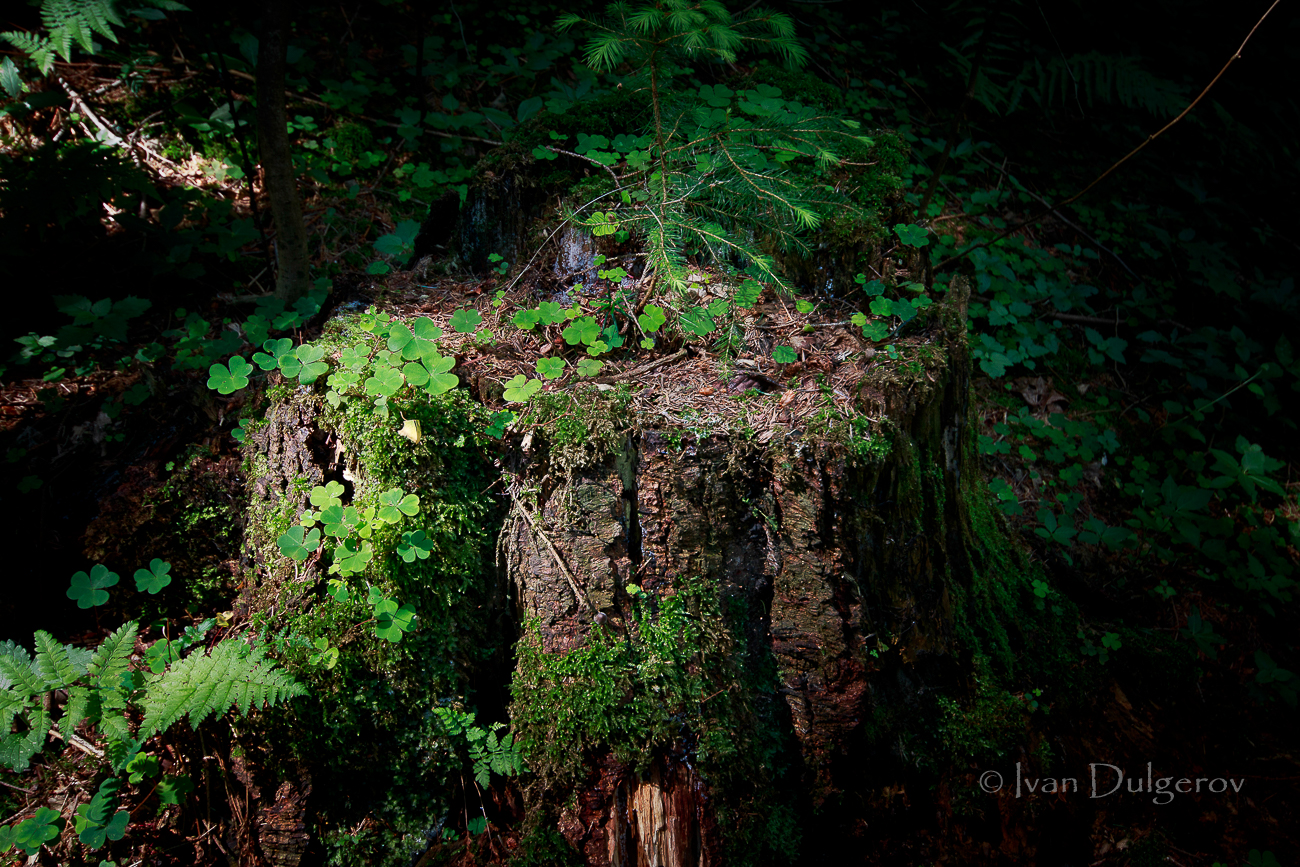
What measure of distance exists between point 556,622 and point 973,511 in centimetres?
210

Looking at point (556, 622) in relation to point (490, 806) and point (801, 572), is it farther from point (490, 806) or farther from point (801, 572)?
point (801, 572)

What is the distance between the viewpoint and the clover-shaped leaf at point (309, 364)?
2.17m

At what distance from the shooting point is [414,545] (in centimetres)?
198

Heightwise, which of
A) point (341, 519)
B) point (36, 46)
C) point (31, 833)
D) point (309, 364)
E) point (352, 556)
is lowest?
point (31, 833)

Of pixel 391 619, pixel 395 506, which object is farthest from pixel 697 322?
pixel 391 619

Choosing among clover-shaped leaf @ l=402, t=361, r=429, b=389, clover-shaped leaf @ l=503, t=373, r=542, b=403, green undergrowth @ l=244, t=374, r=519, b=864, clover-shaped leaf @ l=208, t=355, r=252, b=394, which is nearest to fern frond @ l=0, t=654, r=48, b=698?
green undergrowth @ l=244, t=374, r=519, b=864

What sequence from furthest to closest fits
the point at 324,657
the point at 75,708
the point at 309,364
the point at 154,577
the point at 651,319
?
the point at 651,319 → the point at 154,577 → the point at 309,364 → the point at 324,657 → the point at 75,708

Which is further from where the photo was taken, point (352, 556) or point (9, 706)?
point (352, 556)

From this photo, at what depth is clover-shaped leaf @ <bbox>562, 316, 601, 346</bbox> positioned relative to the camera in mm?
2359

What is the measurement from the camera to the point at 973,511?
116 inches

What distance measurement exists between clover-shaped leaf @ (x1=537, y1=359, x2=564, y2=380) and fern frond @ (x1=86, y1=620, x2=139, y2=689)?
4.88 ft

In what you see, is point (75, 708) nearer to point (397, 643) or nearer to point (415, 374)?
point (397, 643)

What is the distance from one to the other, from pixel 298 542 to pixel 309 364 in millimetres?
641

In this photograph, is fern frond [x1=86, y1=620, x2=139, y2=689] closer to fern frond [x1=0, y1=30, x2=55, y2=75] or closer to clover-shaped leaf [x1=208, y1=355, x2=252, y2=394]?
clover-shaped leaf [x1=208, y1=355, x2=252, y2=394]
